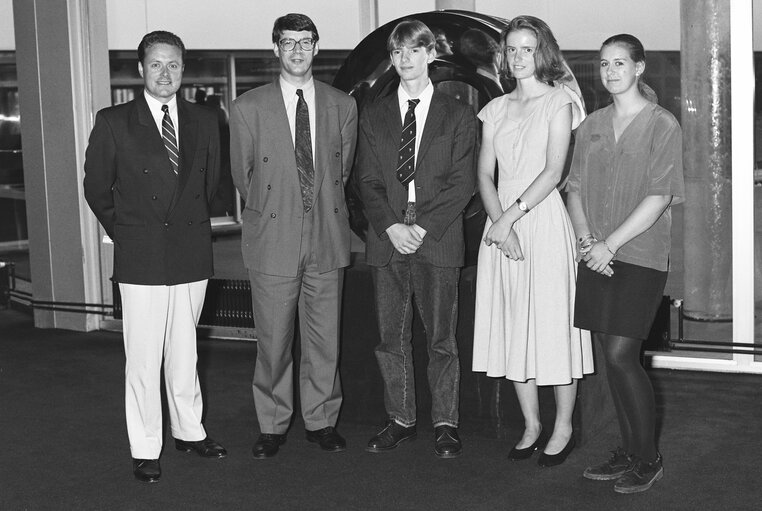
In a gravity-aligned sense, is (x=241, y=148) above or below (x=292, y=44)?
below

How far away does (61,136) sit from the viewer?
20.3 ft

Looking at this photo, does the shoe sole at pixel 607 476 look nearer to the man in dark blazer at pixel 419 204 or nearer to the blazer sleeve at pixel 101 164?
the man in dark blazer at pixel 419 204

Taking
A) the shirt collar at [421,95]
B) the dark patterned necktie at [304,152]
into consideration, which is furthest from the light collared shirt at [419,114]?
the dark patterned necktie at [304,152]

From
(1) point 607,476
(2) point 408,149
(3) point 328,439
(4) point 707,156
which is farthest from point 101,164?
(4) point 707,156

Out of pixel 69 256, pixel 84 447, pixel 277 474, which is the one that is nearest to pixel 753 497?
pixel 277 474

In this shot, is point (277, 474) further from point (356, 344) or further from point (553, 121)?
point (553, 121)

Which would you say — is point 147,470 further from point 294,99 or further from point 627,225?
point 627,225

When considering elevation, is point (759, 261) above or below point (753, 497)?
above

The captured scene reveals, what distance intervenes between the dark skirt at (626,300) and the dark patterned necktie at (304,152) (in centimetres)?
103

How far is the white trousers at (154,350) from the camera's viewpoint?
3.38 m

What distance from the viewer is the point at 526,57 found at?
3295mm

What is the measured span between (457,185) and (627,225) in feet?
2.15

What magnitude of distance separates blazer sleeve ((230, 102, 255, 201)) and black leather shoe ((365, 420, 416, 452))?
3.35 feet

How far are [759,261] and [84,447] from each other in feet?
10.4
